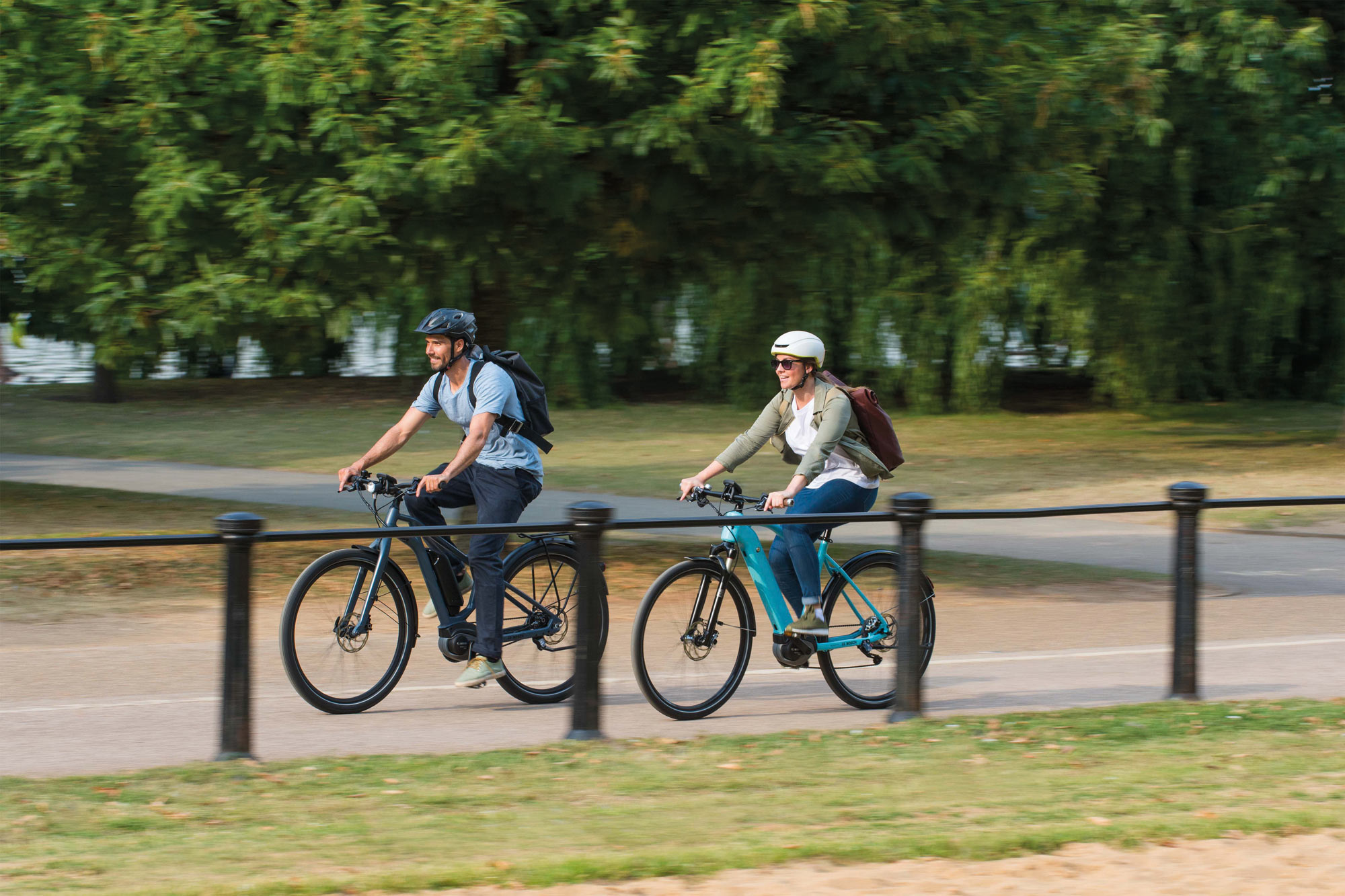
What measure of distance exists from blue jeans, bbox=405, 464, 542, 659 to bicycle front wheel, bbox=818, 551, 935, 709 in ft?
4.84

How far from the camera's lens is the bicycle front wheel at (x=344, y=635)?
6875 millimetres

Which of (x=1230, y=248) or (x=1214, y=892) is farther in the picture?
(x=1230, y=248)

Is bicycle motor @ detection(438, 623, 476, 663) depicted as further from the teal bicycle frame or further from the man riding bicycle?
the teal bicycle frame

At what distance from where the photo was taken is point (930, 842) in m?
4.92

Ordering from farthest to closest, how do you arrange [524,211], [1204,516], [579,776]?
[1204,516] → [524,211] → [579,776]

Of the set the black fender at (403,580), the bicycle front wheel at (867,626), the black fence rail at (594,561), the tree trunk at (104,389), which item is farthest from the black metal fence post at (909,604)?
the tree trunk at (104,389)

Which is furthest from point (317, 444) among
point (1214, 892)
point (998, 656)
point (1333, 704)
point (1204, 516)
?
point (1214, 892)

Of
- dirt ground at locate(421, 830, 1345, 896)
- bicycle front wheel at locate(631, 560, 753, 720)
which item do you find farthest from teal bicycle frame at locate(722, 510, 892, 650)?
dirt ground at locate(421, 830, 1345, 896)

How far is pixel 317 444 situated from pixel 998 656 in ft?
49.7

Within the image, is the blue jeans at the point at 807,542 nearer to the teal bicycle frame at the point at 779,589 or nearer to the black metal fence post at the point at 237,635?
the teal bicycle frame at the point at 779,589

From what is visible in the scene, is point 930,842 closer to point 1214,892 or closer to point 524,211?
point 1214,892

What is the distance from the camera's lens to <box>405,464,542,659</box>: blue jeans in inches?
283

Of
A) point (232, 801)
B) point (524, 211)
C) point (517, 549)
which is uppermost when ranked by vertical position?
point (524, 211)

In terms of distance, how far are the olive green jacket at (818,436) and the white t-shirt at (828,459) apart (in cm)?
3
